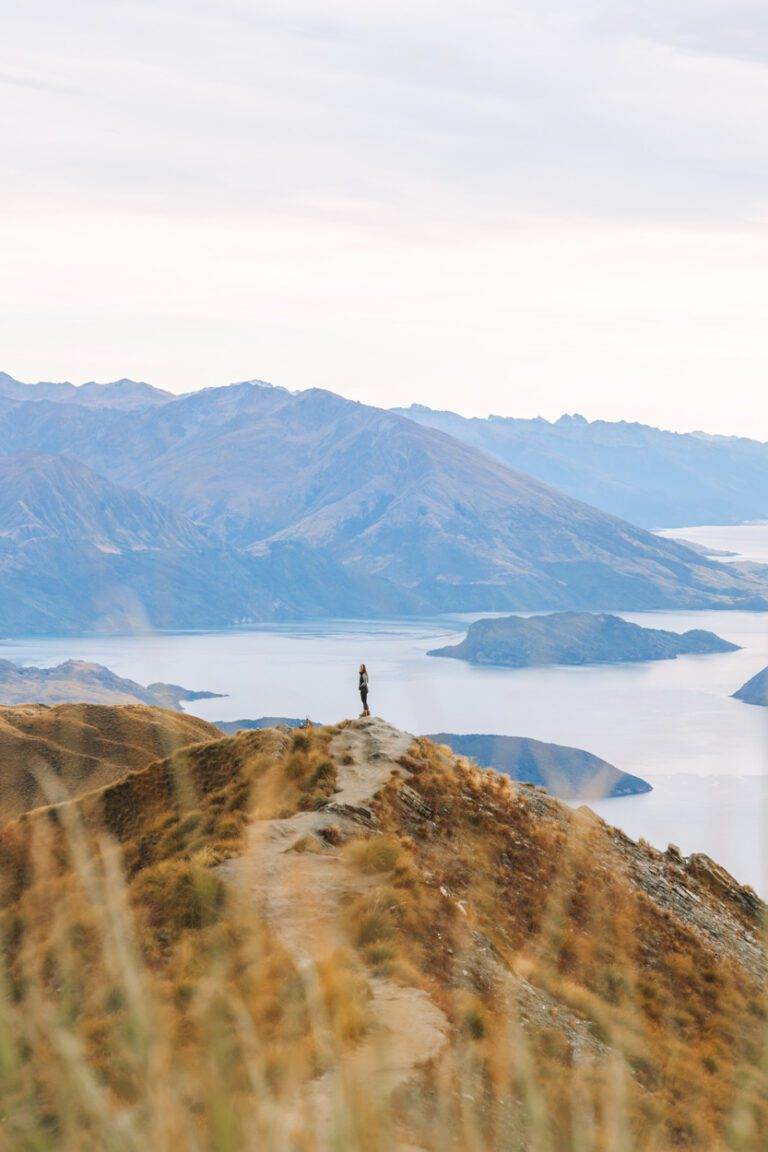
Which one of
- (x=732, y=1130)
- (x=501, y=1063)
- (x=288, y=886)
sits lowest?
(x=732, y=1130)

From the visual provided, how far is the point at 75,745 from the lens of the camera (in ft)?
223

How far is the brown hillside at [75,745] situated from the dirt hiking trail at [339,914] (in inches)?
1070

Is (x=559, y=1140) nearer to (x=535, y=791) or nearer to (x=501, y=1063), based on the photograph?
(x=501, y=1063)

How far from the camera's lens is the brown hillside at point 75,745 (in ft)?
204

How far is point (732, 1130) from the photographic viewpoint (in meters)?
24.5

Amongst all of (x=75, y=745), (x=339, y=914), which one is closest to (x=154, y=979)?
(x=339, y=914)

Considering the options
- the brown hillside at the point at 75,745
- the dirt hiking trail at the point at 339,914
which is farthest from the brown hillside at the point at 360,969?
the brown hillside at the point at 75,745

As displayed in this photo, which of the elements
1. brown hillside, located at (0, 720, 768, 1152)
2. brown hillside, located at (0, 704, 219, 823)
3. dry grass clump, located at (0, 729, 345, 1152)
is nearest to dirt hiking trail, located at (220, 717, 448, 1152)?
brown hillside, located at (0, 720, 768, 1152)

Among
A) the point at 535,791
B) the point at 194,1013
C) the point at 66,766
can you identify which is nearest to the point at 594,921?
the point at 535,791

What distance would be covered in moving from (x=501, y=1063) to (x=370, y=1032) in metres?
2.54

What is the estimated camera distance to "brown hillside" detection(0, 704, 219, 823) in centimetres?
6203

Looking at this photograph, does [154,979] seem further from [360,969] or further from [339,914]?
[339,914]

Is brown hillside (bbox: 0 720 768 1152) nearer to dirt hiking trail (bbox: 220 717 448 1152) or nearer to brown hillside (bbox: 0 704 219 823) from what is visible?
dirt hiking trail (bbox: 220 717 448 1152)

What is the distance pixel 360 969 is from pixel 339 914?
236 cm
